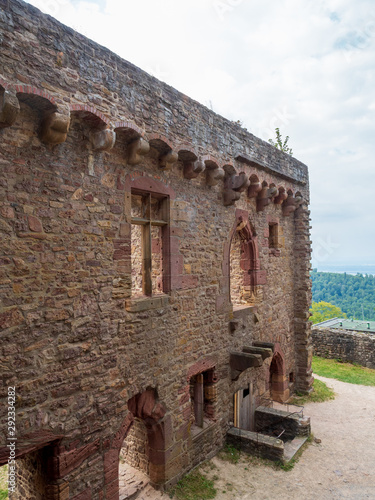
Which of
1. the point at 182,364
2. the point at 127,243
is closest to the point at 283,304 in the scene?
the point at 182,364

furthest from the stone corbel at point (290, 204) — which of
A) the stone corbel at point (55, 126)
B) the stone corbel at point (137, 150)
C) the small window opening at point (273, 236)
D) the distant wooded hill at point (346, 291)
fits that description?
the distant wooded hill at point (346, 291)

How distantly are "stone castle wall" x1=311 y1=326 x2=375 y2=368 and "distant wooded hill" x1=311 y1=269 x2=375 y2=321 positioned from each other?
53.8m

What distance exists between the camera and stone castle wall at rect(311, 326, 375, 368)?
15188mm

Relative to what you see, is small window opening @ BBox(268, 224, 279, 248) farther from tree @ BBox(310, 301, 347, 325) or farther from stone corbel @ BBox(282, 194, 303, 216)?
tree @ BBox(310, 301, 347, 325)

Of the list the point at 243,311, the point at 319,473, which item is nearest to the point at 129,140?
the point at 243,311

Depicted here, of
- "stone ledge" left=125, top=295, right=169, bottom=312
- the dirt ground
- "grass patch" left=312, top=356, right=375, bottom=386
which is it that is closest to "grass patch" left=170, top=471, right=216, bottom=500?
the dirt ground

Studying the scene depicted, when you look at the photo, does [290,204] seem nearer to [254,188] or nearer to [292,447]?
[254,188]

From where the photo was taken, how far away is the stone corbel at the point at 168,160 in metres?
5.63

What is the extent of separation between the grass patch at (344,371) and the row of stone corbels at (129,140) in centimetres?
910

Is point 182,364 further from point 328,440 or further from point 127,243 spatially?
point 328,440

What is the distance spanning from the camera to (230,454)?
715cm

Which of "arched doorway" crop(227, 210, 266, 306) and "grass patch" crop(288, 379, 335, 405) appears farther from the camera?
"grass patch" crop(288, 379, 335, 405)

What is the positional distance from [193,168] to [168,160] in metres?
0.75

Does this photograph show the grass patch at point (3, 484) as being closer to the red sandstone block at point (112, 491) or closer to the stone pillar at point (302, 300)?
the red sandstone block at point (112, 491)
